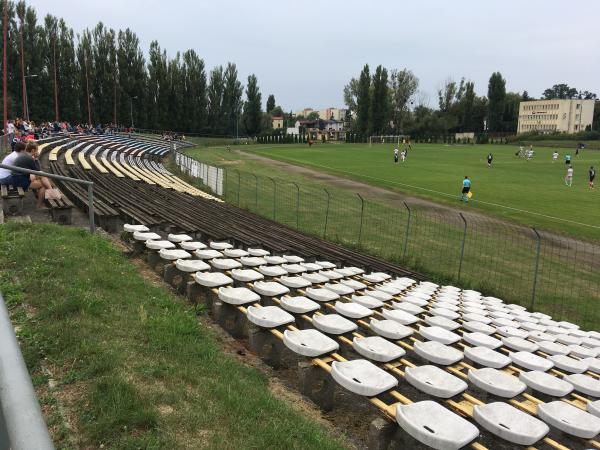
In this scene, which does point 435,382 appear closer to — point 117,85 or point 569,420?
point 569,420

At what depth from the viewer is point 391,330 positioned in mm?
5785

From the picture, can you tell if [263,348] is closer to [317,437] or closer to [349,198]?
[317,437]

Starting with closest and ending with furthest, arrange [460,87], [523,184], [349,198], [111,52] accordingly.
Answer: [349,198]
[523,184]
[111,52]
[460,87]

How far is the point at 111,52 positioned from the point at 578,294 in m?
81.5

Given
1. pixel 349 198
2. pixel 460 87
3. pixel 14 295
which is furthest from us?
pixel 460 87

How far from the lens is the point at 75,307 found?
210 inches

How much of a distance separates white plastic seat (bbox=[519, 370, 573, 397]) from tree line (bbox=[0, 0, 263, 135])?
2418 inches

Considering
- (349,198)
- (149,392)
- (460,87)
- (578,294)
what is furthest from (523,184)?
(460,87)

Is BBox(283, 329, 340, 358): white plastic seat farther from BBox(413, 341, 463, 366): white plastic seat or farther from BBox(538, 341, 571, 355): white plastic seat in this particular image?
BBox(538, 341, 571, 355): white plastic seat

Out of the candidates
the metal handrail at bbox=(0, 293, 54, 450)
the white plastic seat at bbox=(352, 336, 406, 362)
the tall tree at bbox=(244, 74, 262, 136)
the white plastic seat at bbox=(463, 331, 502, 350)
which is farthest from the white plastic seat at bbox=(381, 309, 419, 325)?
the tall tree at bbox=(244, 74, 262, 136)

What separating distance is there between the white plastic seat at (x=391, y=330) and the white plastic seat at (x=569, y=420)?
5.88ft

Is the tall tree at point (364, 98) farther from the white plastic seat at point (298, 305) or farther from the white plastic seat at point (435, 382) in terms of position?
the white plastic seat at point (435, 382)

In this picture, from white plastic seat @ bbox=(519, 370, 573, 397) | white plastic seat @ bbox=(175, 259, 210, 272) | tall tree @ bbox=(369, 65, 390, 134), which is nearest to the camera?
white plastic seat @ bbox=(519, 370, 573, 397)

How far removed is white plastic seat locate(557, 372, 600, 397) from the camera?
17.5ft
